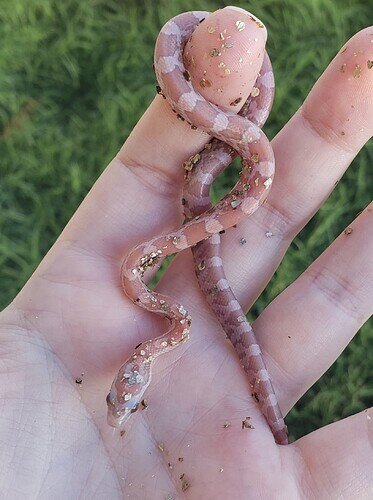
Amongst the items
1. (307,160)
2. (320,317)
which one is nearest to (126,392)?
(320,317)

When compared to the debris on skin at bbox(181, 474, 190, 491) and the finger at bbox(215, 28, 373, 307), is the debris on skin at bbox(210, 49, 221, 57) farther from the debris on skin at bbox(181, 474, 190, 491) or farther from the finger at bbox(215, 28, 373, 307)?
the debris on skin at bbox(181, 474, 190, 491)

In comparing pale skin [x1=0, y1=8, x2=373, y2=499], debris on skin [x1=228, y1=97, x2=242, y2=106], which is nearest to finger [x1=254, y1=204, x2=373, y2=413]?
pale skin [x1=0, y1=8, x2=373, y2=499]

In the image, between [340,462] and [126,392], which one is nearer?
[340,462]

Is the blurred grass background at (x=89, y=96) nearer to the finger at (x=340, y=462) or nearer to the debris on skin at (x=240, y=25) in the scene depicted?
the finger at (x=340, y=462)

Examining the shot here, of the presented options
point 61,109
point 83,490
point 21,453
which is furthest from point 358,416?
point 61,109

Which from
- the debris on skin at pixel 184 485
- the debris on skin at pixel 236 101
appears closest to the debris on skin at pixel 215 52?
the debris on skin at pixel 236 101

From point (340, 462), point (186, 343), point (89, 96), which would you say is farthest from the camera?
point (89, 96)

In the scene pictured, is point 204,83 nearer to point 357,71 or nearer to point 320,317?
point 357,71
